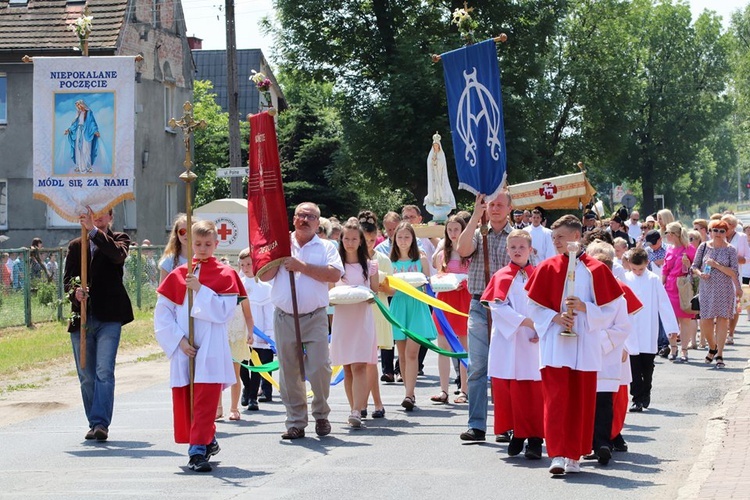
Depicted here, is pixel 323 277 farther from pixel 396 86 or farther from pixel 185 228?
pixel 396 86

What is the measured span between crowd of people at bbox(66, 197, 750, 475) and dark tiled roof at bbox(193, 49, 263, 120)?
61217 millimetres

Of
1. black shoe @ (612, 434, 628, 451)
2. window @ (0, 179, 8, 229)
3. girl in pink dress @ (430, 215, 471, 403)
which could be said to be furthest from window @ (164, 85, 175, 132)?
black shoe @ (612, 434, 628, 451)

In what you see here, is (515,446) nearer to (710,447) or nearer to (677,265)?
(710,447)

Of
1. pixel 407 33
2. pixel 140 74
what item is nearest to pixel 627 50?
pixel 407 33

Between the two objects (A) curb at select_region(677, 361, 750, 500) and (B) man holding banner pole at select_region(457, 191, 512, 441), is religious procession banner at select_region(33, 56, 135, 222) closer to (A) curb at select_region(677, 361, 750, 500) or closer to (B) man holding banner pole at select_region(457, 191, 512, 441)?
(B) man holding banner pole at select_region(457, 191, 512, 441)

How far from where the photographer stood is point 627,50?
62.5 m

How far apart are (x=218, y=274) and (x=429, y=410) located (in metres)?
3.89

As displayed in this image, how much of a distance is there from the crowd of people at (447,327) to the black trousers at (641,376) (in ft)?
0.04

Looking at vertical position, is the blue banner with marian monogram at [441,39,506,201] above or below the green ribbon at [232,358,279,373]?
above

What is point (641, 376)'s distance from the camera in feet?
43.0

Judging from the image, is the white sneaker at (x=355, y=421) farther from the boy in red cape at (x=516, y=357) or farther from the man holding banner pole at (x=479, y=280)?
the boy in red cape at (x=516, y=357)

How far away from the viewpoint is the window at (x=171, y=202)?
45.5 m

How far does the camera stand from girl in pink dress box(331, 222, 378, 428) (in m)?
12.3

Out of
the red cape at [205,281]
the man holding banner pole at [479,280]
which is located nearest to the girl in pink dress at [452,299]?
the man holding banner pole at [479,280]
